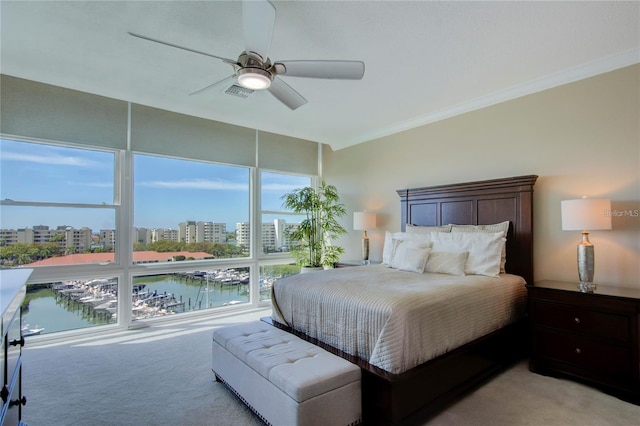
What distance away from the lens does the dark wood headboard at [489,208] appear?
335 centimetres

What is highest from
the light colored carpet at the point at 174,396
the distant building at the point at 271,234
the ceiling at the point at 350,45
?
the ceiling at the point at 350,45

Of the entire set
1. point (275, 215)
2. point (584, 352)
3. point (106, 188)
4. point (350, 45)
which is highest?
point (350, 45)

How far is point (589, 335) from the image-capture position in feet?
8.19

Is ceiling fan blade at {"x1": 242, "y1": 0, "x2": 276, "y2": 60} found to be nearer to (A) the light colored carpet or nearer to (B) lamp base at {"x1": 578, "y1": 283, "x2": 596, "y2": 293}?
(A) the light colored carpet

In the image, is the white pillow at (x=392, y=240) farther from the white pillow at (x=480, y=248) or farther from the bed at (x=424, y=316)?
the white pillow at (x=480, y=248)

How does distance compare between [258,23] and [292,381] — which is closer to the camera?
[292,381]

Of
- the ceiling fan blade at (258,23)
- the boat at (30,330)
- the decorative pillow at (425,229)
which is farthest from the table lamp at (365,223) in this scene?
the boat at (30,330)

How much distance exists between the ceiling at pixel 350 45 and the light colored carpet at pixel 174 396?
2.77 metres

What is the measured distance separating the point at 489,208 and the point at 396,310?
7.65 feet

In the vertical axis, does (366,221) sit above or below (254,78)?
below

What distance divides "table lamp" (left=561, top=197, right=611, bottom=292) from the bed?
512 millimetres

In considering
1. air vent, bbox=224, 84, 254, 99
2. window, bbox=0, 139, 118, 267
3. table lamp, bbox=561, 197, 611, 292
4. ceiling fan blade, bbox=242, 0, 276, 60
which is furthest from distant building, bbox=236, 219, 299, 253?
table lamp, bbox=561, 197, 611, 292

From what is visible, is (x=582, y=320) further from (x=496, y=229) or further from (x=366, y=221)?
(x=366, y=221)

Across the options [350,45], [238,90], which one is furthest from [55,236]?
[350,45]
